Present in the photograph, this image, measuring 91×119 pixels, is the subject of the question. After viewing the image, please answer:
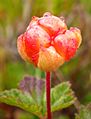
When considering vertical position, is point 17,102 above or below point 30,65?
below

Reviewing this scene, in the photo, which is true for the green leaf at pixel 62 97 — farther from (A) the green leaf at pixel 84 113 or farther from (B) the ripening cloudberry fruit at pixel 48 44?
(B) the ripening cloudberry fruit at pixel 48 44

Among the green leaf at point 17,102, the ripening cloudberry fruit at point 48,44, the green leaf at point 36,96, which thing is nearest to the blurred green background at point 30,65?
the green leaf at point 36,96

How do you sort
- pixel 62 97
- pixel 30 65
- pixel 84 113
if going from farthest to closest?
pixel 30 65
pixel 62 97
pixel 84 113

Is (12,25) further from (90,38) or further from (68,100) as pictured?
(68,100)

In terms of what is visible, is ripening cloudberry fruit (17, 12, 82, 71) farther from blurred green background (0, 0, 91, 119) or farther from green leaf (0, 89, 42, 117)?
blurred green background (0, 0, 91, 119)

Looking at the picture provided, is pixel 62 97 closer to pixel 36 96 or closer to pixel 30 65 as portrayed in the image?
pixel 36 96

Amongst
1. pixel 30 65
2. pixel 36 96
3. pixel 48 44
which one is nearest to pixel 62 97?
pixel 36 96
